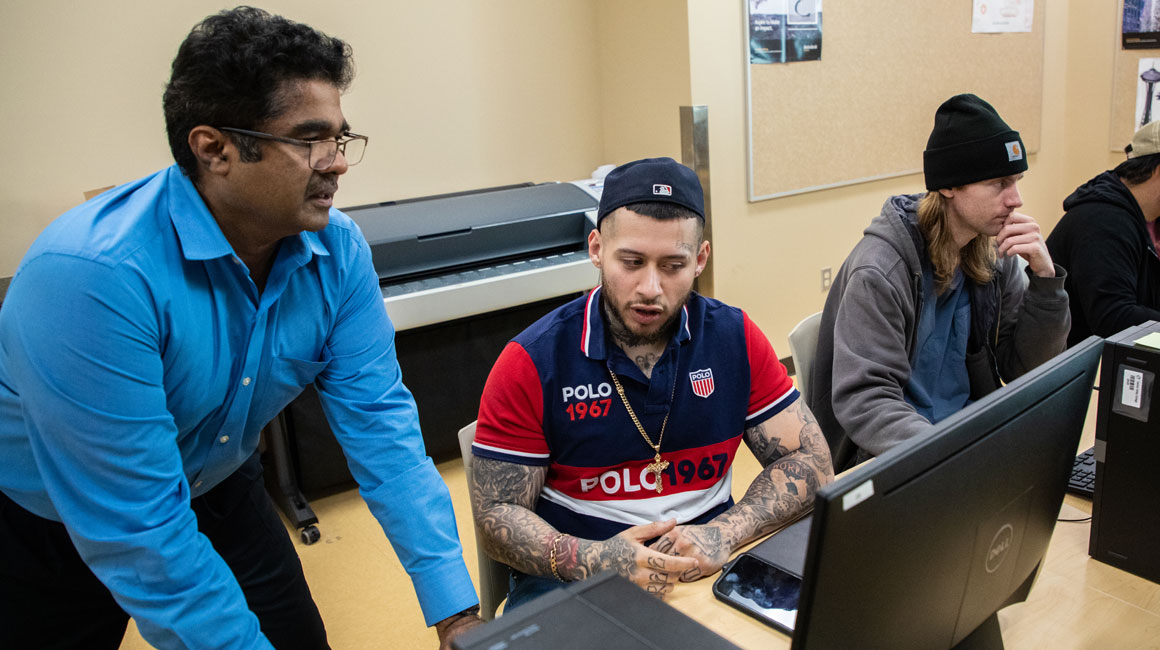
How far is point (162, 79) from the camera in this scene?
2.74m

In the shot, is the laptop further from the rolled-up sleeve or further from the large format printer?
the large format printer

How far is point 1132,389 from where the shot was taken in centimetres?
110

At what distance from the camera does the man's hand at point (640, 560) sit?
1138mm

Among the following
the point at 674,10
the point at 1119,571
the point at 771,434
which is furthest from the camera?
the point at 674,10

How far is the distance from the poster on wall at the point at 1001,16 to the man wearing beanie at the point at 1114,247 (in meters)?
2.01

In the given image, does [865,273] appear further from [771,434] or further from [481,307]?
[481,307]

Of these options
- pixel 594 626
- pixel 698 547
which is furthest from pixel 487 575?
pixel 594 626

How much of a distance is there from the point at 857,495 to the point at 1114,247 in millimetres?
1853

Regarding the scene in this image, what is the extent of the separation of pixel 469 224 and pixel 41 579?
1.64 metres

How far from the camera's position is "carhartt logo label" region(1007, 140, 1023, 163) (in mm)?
1691

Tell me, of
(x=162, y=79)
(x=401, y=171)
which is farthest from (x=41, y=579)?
(x=401, y=171)

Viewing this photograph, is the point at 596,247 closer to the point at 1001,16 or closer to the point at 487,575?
the point at 487,575

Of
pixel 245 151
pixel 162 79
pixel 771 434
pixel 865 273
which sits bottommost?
pixel 771 434

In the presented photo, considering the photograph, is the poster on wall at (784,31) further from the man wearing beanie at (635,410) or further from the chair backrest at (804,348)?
the man wearing beanie at (635,410)
